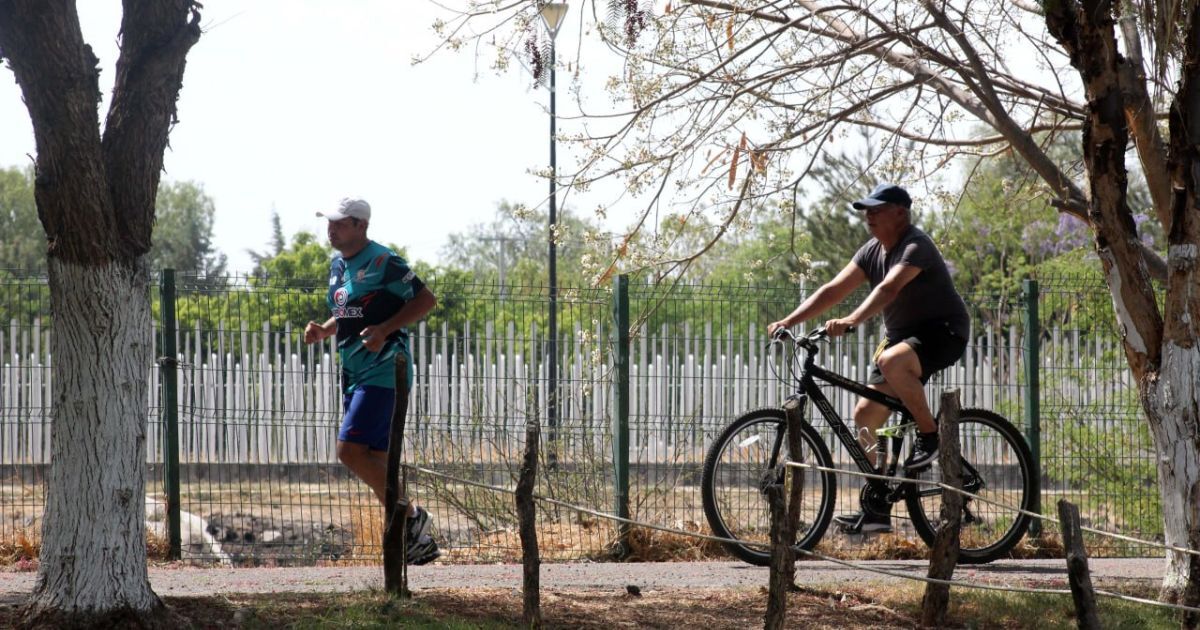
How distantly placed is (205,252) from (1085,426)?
82.4 m

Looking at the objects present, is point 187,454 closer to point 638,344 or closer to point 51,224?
point 638,344

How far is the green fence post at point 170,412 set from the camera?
8344 millimetres

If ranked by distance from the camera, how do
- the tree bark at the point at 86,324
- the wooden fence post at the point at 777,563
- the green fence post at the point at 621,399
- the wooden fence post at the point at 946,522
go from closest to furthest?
the tree bark at the point at 86,324 → the wooden fence post at the point at 777,563 → the wooden fence post at the point at 946,522 → the green fence post at the point at 621,399

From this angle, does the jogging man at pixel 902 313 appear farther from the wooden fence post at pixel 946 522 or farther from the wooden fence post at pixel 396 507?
the wooden fence post at pixel 396 507

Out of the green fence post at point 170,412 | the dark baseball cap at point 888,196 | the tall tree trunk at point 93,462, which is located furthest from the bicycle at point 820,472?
the green fence post at point 170,412

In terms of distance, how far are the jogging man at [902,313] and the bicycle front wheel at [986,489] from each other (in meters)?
0.34

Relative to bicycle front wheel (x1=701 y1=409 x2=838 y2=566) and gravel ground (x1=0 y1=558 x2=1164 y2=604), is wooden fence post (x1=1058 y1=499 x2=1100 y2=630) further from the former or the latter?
bicycle front wheel (x1=701 y1=409 x2=838 y2=566)

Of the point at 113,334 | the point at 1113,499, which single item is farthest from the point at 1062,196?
the point at 113,334

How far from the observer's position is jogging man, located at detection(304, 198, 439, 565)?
673cm

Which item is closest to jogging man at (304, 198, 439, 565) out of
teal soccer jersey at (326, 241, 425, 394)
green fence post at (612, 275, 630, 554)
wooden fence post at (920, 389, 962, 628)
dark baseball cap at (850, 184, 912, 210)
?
teal soccer jersey at (326, 241, 425, 394)

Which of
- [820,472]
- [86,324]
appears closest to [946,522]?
[820,472]

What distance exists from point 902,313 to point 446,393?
11.1ft

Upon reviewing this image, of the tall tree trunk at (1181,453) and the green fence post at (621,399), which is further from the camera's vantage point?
the green fence post at (621,399)

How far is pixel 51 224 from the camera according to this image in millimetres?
5070
